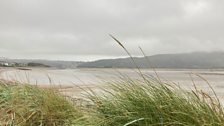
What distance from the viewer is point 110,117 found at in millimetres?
3605

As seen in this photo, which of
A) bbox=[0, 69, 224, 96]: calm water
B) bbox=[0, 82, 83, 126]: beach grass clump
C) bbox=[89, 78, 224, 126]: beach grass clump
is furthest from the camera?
bbox=[0, 69, 224, 96]: calm water

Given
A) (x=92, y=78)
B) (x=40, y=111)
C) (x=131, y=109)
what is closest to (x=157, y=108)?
(x=131, y=109)

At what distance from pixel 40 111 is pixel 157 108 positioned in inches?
73.0

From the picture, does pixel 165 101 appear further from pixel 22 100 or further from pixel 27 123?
pixel 22 100

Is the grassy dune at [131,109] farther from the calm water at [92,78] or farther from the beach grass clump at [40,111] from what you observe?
the calm water at [92,78]

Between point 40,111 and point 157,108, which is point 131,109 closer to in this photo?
point 157,108

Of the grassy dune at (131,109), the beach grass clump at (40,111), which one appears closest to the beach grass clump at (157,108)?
the grassy dune at (131,109)

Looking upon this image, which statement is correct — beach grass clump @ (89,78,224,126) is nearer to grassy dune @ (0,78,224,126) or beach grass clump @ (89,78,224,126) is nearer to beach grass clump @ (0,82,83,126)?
grassy dune @ (0,78,224,126)

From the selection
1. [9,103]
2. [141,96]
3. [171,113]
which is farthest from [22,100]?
[171,113]

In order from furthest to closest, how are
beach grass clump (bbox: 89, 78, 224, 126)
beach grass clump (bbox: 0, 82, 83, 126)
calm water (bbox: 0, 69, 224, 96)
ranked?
calm water (bbox: 0, 69, 224, 96) < beach grass clump (bbox: 0, 82, 83, 126) < beach grass clump (bbox: 89, 78, 224, 126)

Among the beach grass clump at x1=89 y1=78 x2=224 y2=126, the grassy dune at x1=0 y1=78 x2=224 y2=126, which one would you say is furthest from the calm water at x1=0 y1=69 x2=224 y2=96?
the beach grass clump at x1=89 y1=78 x2=224 y2=126

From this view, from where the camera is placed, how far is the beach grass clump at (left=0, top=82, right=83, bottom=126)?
14.8ft

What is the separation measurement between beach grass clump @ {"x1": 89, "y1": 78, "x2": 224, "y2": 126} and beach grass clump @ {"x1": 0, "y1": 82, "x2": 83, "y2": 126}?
52 cm

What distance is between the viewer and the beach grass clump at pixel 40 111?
14.8 feet
